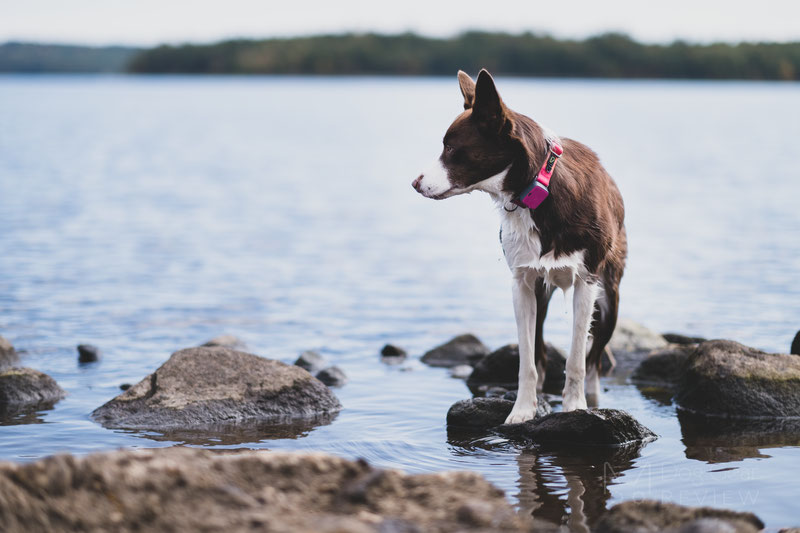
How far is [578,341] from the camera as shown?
24.9ft

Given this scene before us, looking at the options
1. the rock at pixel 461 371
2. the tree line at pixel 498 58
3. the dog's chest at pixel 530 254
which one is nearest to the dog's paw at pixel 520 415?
the dog's chest at pixel 530 254

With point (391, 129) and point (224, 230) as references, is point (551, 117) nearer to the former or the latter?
point (391, 129)

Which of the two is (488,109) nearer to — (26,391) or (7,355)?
(26,391)

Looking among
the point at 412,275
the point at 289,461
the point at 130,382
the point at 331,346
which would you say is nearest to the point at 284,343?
the point at 331,346

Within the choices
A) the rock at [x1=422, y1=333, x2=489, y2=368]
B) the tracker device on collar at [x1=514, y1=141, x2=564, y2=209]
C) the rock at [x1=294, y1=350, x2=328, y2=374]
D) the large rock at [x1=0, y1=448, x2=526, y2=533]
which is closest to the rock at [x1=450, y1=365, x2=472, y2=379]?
the rock at [x1=422, y1=333, x2=489, y2=368]

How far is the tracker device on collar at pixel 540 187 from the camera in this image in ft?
22.7

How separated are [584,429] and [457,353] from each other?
3.55m

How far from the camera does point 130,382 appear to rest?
9.66m

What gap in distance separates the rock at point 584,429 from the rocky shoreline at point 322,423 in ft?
0.04

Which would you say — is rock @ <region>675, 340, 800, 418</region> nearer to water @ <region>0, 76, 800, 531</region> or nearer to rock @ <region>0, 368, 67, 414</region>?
water @ <region>0, 76, 800, 531</region>

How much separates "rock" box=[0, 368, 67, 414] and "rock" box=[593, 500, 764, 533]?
549cm

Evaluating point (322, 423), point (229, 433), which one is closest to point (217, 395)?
point (229, 433)

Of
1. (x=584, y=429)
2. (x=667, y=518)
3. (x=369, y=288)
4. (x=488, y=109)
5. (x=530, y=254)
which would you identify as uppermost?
(x=488, y=109)

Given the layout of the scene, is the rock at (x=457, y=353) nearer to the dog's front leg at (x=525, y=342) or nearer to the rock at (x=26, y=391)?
the dog's front leg at (x=525, y=342)
